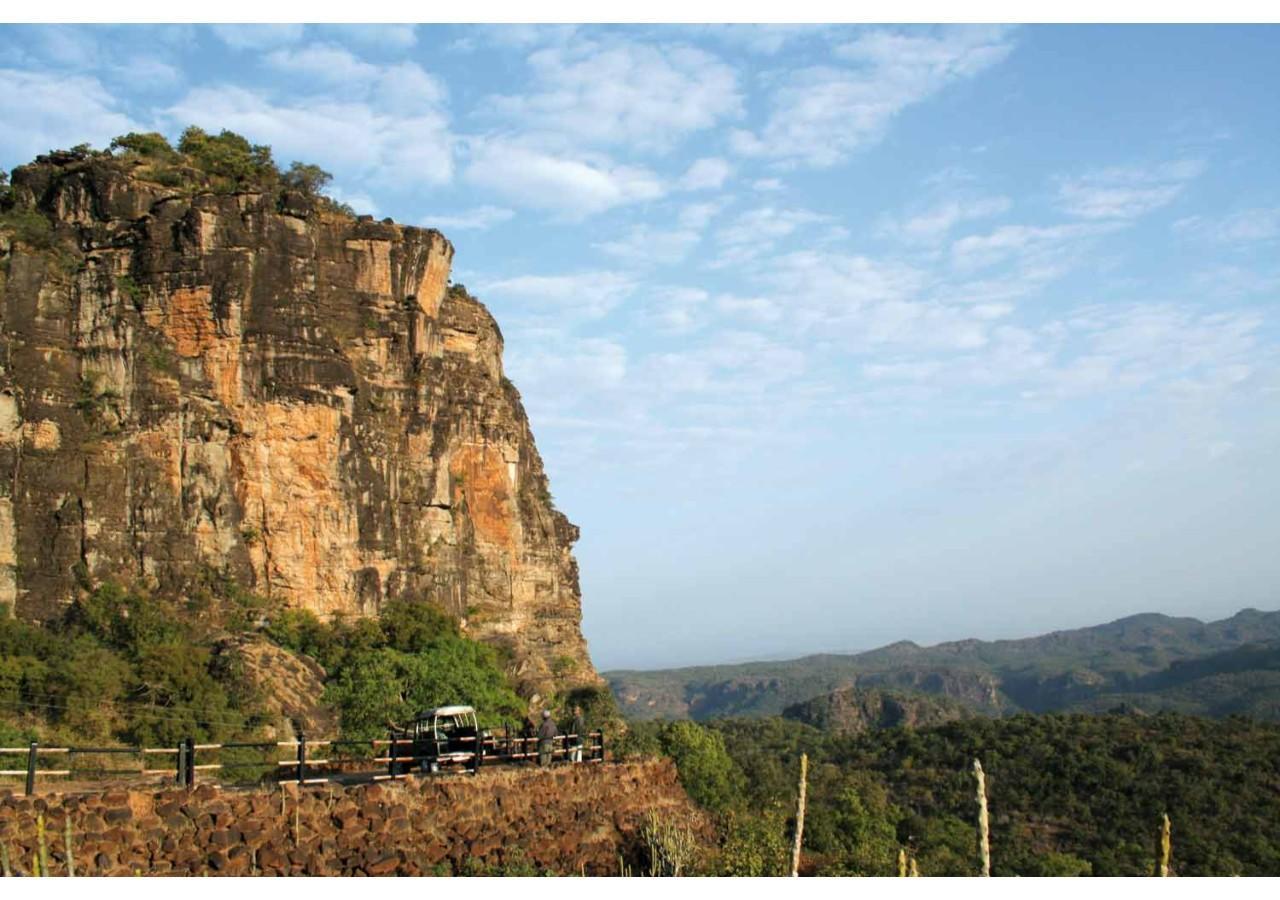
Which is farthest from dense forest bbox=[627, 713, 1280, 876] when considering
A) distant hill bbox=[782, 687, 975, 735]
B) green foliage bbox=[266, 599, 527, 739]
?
distant hill bbox=[782, 687, 975, 735]

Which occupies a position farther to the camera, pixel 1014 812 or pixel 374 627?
pixel 1014 812

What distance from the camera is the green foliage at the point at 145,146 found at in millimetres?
55469

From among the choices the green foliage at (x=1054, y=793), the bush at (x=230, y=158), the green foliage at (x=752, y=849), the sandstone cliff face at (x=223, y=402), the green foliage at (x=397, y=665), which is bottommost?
the green foliage at (x=1054, y=793)

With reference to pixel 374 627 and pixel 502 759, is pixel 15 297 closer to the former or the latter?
pixel 374 627

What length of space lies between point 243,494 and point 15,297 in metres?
11.3

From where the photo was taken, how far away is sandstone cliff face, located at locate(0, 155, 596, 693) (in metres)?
45.8

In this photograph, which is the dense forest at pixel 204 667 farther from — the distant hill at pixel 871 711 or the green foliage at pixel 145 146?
the distant hill at pixel 871 711

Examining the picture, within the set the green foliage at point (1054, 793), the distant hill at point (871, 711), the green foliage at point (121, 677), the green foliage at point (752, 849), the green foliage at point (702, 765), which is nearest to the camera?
the green foliage at point (752, 849)

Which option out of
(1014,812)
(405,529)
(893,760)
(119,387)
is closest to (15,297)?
(119,387)

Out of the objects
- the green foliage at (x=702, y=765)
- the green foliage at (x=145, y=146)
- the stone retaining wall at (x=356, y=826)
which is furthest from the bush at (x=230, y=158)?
the stone retaining wall at (x=356, y=826)

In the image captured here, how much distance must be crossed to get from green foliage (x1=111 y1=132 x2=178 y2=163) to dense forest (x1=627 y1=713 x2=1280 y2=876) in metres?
34.0

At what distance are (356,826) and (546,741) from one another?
6113 mm

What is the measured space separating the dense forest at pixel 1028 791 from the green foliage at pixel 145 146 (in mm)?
34044

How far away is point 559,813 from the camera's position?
77.5 feet
